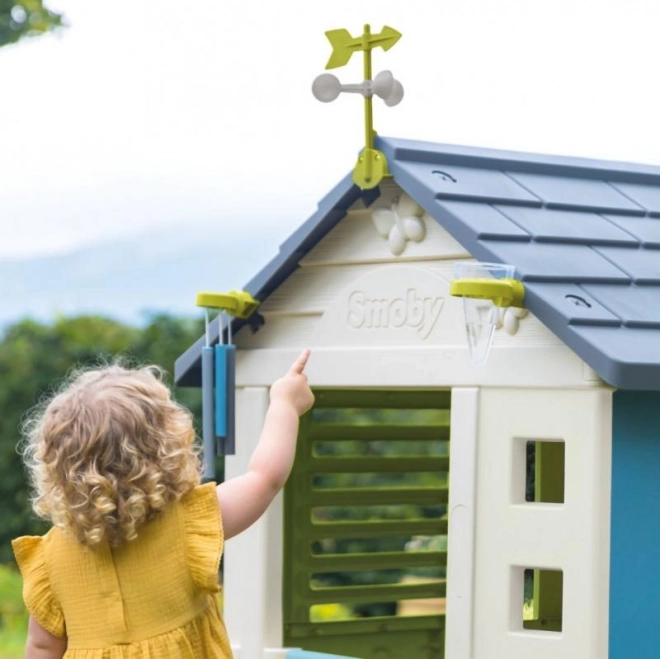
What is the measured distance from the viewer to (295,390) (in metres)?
2.90

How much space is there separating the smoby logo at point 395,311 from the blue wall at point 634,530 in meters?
0.52

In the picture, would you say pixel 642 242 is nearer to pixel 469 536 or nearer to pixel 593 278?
pixel 593 278

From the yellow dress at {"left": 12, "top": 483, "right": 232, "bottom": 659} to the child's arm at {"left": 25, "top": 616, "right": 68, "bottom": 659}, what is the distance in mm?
72

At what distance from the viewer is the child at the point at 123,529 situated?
8.04ft

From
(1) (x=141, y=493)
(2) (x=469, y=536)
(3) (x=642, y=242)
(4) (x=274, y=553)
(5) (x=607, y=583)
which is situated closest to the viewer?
(1) (x=141, y=493)

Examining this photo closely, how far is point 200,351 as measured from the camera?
3557 mm

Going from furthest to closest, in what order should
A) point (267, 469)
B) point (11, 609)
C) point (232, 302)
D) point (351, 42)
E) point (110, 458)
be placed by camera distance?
point (11, 609) → point (232, 302) → point (351, 42) → point (267, 469) → point (110, 458)

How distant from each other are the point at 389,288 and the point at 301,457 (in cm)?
70

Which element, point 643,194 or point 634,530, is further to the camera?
point 643,194

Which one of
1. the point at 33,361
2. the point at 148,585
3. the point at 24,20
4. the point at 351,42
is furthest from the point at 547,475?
the point at 33,361

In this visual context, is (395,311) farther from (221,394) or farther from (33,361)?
(33,361)

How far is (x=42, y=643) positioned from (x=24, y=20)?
4.82 m

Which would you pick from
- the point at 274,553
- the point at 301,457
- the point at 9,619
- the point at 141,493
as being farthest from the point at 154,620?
the point at 9,619

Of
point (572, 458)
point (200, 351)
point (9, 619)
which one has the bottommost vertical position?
point (9, 619)
